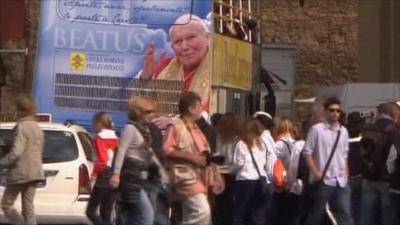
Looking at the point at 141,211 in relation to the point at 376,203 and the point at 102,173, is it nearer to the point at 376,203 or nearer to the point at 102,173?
the point at 102,173

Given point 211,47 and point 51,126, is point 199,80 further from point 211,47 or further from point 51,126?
point 51,126

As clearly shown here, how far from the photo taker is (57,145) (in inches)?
619

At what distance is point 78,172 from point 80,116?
8.56 feet

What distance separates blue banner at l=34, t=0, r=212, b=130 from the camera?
58.0 feet

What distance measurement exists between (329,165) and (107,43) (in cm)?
544

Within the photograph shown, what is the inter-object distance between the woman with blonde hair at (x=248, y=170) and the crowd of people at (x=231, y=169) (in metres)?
0.01

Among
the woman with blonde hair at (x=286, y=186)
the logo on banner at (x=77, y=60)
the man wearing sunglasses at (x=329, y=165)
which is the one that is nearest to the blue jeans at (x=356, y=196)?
the woman with blonde hair at (x=286, y=186)

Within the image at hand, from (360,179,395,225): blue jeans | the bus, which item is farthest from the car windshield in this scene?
(360,179,395,225): blue jeans

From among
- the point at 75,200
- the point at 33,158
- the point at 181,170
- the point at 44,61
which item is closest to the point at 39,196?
the point at 75,200

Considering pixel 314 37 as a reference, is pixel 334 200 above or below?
below

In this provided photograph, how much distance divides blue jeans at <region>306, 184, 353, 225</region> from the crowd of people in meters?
0.01

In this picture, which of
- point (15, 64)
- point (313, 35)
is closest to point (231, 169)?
point (15, 64)

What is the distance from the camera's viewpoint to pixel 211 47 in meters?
17.7

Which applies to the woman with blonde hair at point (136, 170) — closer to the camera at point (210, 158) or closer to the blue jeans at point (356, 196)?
the camera at point (210, 158)
